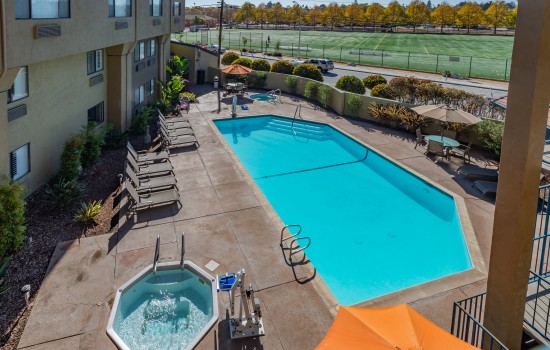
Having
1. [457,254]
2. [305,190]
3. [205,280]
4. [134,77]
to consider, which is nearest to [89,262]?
[205,280]

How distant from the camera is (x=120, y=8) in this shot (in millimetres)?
18219

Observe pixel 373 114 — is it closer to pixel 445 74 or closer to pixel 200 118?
pixel 200 118

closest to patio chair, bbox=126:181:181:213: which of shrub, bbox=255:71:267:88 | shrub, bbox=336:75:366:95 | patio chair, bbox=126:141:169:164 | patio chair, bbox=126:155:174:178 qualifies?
patio chair, bbox=126:155:174:178

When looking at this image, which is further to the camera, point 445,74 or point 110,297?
point 445,74

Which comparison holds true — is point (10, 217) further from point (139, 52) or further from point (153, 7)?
point (153, 7)

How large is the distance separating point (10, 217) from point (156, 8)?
1903cm

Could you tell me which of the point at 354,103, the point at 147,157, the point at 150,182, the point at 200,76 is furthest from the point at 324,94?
the point at 150,182

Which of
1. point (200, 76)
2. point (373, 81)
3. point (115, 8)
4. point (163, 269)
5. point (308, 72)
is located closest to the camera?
point (163, 269)

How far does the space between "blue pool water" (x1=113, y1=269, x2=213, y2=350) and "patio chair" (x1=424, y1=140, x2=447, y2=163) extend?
1356cm

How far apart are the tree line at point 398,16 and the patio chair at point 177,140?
9700 cm

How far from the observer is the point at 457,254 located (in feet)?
41.0

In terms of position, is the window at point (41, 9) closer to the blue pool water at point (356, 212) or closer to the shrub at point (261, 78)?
the blue pool water at point (356, 212)

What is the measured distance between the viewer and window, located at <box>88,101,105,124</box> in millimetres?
18587

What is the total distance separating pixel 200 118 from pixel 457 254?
17.1 metres
